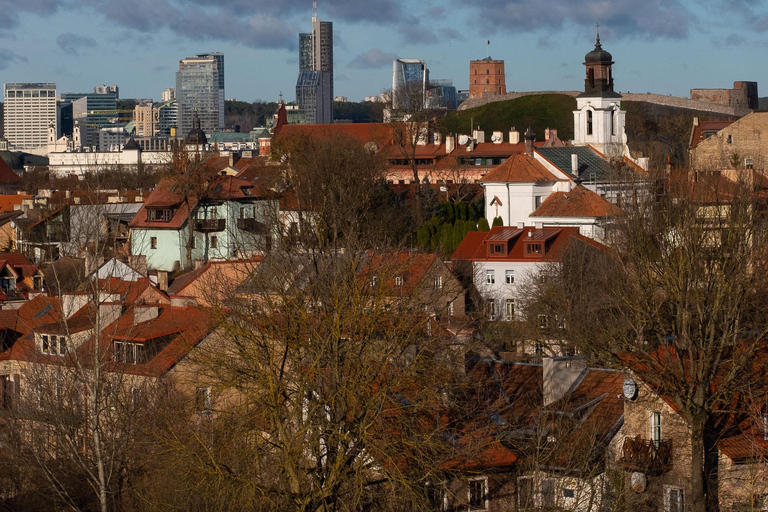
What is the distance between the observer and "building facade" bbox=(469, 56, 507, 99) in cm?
16805

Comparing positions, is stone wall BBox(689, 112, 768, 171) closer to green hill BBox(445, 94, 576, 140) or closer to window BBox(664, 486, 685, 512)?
green hill BBox(445, 94, 576, 140)

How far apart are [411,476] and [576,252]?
22906 millimetres

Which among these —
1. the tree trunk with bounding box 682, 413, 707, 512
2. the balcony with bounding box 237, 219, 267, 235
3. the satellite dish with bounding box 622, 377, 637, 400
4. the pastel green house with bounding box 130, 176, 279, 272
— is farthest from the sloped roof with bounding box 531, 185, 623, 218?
the tree trunk with bounding box 682, 413, 707, 512

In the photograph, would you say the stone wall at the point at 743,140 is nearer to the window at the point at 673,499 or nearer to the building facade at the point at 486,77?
the window at the point at 673,499

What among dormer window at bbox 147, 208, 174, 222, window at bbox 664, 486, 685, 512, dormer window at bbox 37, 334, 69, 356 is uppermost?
dormer window at bbox 147, 208, 174, 222

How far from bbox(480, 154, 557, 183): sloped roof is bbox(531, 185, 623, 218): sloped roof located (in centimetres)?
297

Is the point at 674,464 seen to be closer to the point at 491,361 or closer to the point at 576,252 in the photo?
the point at 491,361

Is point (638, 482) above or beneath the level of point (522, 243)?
beneath

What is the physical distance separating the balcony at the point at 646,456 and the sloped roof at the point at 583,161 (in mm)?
36905

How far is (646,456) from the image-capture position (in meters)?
19.6

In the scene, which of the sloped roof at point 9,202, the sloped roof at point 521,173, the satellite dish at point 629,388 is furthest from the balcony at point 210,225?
the satellite dish at point 629,388

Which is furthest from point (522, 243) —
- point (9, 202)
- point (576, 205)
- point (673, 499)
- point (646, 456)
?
point (9, 202)

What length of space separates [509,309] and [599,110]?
85.5 feet

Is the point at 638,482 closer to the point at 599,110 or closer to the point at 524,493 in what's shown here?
the point at 524,493
